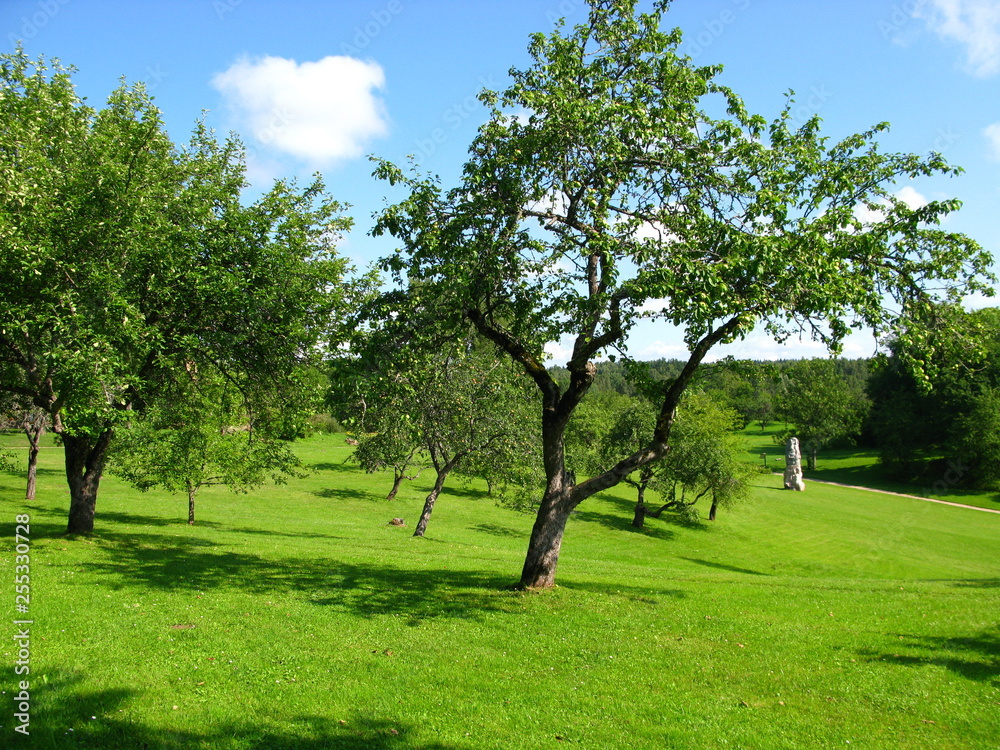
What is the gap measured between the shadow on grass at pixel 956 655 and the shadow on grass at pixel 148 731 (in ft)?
28.9

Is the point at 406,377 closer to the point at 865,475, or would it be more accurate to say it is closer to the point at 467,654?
the point at 467,654

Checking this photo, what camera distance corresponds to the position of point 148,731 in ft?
21.7

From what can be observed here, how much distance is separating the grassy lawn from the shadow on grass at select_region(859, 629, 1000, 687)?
189ft

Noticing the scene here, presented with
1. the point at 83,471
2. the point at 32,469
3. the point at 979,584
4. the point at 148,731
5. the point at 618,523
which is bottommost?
the point at 618,523

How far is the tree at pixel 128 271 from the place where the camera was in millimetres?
13070

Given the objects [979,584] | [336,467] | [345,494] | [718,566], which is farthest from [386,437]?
[336,467]

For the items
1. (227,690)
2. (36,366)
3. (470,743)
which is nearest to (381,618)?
(227,690)

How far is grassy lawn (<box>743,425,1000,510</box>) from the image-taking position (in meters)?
67.6

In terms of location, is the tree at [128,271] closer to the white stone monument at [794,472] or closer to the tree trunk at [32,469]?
the tree trunk at [32,469]

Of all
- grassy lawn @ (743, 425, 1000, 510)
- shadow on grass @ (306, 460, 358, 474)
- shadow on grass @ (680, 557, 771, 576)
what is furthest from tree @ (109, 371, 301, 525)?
grassy lawn @ (743, 425, 1000, 510)

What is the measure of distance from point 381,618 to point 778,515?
174 feet

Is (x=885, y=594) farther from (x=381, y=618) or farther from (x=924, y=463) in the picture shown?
(x=924, y=463)

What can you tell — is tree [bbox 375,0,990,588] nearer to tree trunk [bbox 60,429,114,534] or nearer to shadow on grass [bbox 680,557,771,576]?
tree trunk [bbox 60,429,114,534]

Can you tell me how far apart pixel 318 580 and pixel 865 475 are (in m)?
88.9
